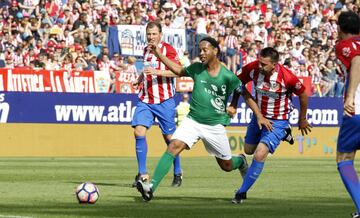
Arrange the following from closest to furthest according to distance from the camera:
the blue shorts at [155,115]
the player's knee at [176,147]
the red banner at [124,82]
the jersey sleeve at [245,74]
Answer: the player's knee at [176,147] < the jersey sleeve at [245,74] < the blue shorts at [155,115] < the red banner at [124,82]

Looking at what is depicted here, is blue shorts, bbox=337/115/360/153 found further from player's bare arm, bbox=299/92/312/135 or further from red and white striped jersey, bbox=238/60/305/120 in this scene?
red and white striped jersey, bbox=238/60/305/120

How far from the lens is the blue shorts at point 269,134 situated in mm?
15100

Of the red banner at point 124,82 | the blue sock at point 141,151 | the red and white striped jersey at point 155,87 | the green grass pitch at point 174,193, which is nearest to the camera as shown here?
the green grass pitch at point 174,193

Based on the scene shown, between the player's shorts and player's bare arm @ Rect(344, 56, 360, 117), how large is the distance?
3364 mm

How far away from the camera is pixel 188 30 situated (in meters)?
34.2

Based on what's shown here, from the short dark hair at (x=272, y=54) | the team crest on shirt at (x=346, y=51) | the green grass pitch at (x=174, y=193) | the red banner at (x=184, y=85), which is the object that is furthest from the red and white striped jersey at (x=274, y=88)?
the red banner at (x=184, y=85)

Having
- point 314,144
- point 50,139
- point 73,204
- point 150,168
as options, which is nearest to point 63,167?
point 150,168

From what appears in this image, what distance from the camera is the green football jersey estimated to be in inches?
573

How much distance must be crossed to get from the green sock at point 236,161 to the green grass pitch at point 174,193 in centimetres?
48

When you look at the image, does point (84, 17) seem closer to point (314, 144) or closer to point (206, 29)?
point (206, 29)

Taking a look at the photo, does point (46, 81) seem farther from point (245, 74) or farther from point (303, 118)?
point (303, 118)

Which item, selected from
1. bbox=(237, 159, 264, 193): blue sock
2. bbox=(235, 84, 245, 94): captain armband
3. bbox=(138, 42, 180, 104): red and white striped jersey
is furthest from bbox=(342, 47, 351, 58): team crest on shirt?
bbox=(138, 42, 180, 104): red and white striped jersey

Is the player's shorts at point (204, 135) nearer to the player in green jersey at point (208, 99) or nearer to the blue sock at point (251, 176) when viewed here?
the player in green jersey at point (208, 99)

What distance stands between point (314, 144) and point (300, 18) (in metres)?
7.72
